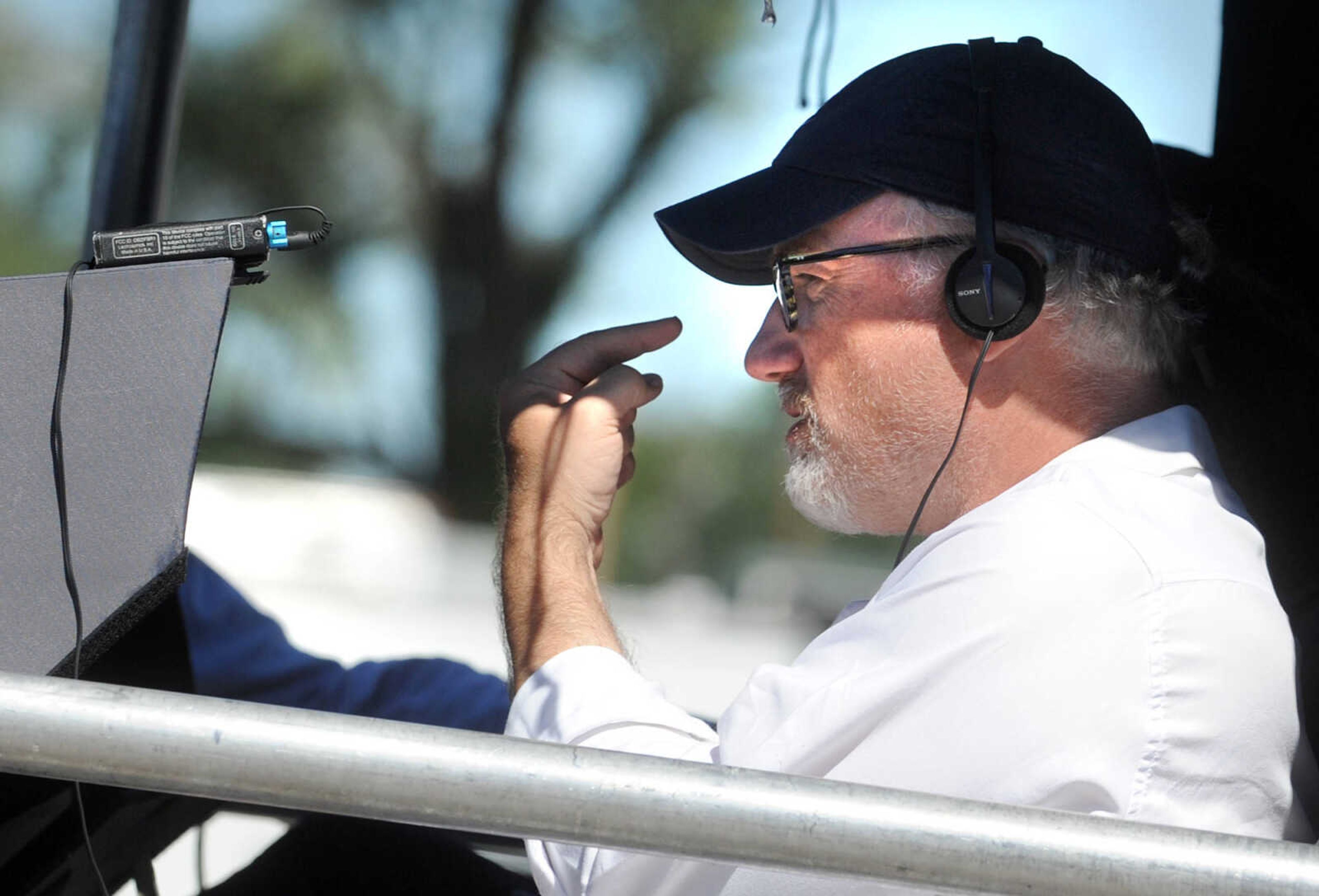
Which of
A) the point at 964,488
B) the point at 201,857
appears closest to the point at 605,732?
the point at 964,488

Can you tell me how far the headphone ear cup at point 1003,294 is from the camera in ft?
3.92

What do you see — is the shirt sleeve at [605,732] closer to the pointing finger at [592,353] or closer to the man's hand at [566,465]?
the man's hand at [566,465]

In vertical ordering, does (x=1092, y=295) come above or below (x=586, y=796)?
above

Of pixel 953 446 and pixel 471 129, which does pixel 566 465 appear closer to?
pixel 953 446

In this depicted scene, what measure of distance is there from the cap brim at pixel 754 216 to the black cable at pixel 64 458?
68 cm

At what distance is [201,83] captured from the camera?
2.23 meters

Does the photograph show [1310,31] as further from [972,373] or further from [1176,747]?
[1176,747]

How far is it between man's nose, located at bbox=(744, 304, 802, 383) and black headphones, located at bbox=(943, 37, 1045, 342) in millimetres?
212

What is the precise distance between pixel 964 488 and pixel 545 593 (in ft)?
1.51

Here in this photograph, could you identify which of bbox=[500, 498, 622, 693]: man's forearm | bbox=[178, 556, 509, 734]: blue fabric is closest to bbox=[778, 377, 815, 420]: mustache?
bbox=[500, 498, 622, 693]: man's forearm

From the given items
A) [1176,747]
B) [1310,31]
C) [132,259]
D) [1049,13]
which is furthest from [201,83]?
[1176,747]

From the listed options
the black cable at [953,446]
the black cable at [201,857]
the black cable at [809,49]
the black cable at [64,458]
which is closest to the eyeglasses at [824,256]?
the black cable at [953,446]

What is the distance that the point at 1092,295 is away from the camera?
127 cm

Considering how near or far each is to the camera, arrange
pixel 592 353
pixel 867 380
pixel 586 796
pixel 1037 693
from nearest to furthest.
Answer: pixel 586 796 < pixel 1037 693 < pixel 867 380 < pixel 592 353
